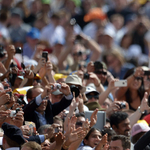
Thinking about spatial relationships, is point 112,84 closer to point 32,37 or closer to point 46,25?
point 32,37

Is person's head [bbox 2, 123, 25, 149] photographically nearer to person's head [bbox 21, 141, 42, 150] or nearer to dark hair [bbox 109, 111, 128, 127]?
person's head [bbox 21, 141, 42, 150]

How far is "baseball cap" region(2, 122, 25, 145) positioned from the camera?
611 cm

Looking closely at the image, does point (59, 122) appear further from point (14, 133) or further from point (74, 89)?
point (14, 133)


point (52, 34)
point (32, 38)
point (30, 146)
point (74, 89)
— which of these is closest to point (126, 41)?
point (52, 34)

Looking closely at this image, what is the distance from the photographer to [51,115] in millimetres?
7754

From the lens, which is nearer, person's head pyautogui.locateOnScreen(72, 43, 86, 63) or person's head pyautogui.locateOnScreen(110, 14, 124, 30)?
person's head pyautogui.locateOnScreen(72, 43, 86, 63)

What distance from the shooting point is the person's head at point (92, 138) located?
7.44 m

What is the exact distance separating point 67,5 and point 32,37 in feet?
11.8

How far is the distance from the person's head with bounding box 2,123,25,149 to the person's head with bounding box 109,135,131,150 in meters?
1.60

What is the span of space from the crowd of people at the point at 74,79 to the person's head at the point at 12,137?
0.01 m

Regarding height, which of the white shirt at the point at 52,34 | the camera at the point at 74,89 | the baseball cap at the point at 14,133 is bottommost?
the baseball cap at the point at 14,133

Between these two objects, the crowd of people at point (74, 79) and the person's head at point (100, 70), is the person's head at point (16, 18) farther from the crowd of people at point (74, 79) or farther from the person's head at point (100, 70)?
the person's head at point (100, 70)

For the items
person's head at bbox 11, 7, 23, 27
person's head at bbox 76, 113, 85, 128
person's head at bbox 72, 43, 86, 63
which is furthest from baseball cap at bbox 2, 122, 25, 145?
person's head at bbox 11, 7, 23, 27

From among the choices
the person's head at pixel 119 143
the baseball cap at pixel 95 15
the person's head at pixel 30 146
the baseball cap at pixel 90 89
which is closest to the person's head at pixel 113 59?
the baseball cap at pixel 95 15
